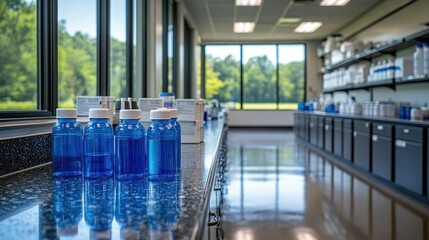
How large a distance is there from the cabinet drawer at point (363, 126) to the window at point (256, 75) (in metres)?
7.96

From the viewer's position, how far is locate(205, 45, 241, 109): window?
14273 mm

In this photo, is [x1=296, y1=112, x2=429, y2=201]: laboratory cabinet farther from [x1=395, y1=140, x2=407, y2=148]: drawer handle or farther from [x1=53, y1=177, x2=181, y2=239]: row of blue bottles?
Result: [x1=53, y1=177, x2=181, y2=239]: row of blue bottles

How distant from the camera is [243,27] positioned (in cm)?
1145

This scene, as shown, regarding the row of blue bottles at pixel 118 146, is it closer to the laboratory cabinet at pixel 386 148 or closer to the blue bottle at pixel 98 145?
the blue bottle at pixel 98 145

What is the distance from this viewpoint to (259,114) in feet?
47.6

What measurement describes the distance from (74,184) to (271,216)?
2.74m

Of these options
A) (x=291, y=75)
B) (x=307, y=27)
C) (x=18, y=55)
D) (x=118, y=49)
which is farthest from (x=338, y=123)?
(x=291, y=75)

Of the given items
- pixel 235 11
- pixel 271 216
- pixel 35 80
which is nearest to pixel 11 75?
pixel 35 80

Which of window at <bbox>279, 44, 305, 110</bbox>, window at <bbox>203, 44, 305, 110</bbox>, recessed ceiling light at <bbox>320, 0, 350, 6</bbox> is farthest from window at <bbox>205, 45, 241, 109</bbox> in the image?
recessed ceiling light at <bbox>320, 0, 350, 6</bbox>

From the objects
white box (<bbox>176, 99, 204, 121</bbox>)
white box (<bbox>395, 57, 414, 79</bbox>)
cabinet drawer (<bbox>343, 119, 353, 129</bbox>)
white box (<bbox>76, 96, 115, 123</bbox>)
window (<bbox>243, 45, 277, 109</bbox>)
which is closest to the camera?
white box (<bbox>76, 96, 115, 123</bbox>)

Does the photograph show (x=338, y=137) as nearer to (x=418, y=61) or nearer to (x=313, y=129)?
(x=313, y=129)

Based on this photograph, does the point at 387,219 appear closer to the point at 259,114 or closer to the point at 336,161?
the point at 336,161

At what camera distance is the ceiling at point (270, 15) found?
28.1 feet

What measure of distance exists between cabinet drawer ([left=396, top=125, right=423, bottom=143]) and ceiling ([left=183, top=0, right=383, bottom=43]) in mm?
4292
